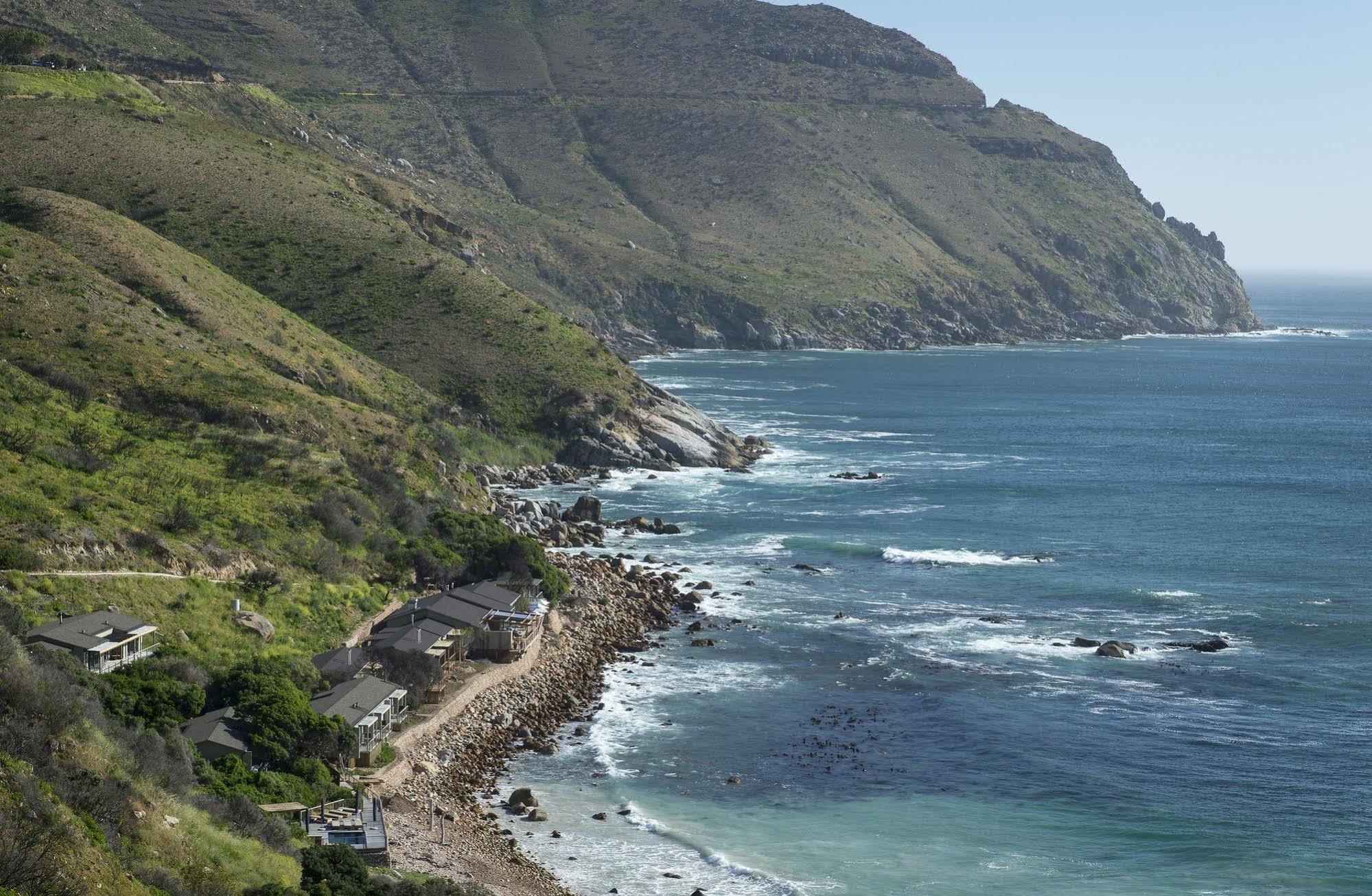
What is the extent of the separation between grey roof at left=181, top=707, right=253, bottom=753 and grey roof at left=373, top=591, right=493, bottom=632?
536 inches

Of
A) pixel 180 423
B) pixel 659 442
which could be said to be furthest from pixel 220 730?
pixel 659 442

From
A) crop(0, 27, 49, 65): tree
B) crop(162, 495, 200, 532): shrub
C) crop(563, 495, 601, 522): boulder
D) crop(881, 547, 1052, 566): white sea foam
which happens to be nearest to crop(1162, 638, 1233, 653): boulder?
crop(881, 547, 1052, 566): white sea foam

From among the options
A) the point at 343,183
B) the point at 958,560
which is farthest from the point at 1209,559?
→ the point at 343,183

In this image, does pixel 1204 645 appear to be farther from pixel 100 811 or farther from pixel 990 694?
pixel 100 811

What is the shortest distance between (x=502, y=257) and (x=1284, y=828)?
533ft

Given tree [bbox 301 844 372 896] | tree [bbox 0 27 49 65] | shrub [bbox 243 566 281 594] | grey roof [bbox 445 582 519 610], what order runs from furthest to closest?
tree [bbox 0 27 49 65], grey roof [bbox 445 582 519 610], shrub [bbox 243 566 281 594], tree [bbox 301 844 372 896]

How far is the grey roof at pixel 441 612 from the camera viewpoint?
2245 inches

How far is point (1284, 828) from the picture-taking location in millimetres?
45781

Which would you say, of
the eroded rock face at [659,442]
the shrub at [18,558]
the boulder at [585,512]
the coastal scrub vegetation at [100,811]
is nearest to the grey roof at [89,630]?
the shrub at [18,558]

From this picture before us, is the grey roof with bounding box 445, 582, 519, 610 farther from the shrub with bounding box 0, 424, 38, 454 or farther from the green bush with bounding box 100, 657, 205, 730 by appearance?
the shrub with bounding box 0, 424, 38, 454

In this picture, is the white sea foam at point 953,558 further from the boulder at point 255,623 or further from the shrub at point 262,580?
the boulder at point 255,623

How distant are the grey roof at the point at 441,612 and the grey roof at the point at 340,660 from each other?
5.06 meters

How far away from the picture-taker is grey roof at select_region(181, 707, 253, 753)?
41.9 metres

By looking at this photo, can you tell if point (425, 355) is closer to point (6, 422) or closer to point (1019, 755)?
point (6, 422)
